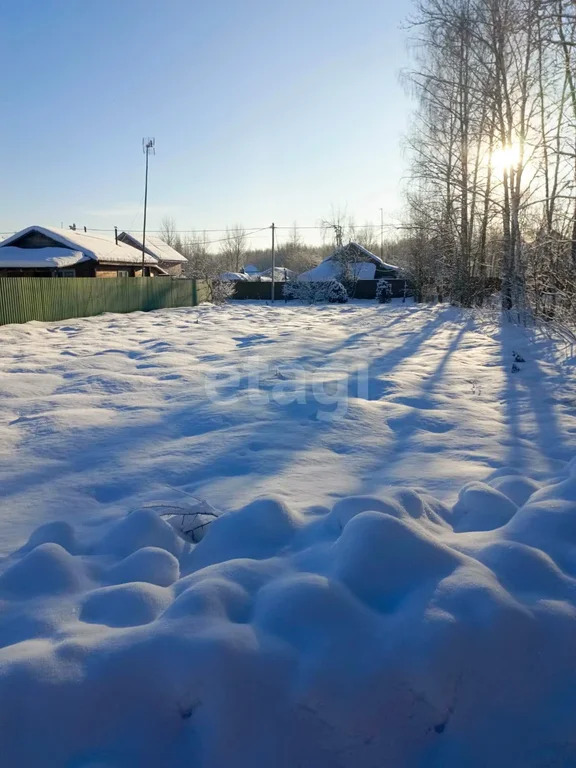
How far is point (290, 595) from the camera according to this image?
1909 mm

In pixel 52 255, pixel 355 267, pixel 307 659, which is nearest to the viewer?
pixel 307 659

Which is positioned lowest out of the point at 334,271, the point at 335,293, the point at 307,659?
the point at 307,659

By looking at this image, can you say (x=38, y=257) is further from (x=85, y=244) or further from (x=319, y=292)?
(x=319, y=292)

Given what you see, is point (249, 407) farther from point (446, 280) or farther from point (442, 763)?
point (446, 280)

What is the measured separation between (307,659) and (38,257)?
24756 millimetres

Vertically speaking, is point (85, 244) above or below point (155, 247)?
below

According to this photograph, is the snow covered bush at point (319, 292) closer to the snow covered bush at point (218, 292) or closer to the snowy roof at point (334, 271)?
the snow covered bush at point (218, 292)

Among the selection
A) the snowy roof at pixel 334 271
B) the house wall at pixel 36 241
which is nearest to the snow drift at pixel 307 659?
the house wall at pixel 36 241

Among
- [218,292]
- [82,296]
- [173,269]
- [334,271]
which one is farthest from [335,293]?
[173,269]

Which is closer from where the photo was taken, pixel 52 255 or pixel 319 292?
pixel 52 255

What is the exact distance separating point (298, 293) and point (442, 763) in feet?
97.5

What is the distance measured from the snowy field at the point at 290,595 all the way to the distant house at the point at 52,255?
20485 mm

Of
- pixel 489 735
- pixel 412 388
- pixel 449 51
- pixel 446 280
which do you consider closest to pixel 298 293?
pixel 446 280

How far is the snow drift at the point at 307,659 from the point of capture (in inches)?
58.6
